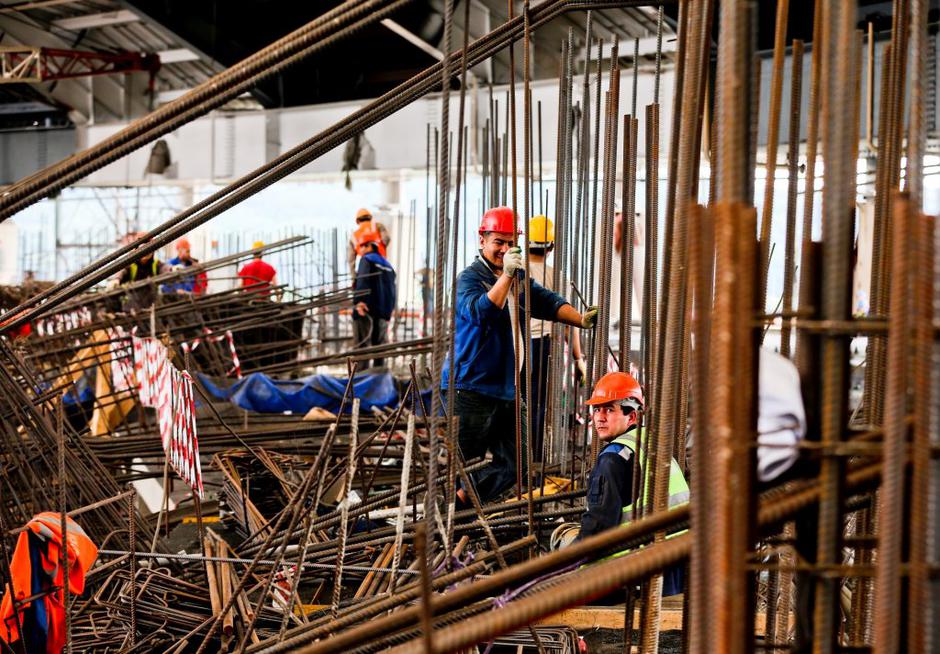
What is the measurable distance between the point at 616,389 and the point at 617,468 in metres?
0.39

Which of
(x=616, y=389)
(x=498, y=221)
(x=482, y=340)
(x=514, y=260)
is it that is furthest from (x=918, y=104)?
(x=482, y=340)

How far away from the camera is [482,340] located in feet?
18.9

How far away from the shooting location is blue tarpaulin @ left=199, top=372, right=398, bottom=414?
8445 mm

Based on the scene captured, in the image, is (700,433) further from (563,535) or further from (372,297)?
(372,297)

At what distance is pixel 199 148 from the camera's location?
742 inches

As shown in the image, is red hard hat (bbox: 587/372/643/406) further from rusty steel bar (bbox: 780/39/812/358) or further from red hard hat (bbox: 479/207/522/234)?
red hard hat (bbox: 479/207/522/234)

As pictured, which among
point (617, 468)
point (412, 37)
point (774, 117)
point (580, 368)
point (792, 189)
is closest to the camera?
point (774, 117)

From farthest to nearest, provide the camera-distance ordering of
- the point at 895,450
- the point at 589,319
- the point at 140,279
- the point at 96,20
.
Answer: the point at 96,20, the point at 140,279, the point at 589,319, the point at 895,450

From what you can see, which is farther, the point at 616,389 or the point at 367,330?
the point at 367,330

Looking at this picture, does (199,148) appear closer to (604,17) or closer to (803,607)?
(604,17)

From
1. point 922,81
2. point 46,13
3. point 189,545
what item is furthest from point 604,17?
point 922,81

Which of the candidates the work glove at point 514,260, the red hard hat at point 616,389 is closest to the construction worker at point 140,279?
the work glove at point 514,260

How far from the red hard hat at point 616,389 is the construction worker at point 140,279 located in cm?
607

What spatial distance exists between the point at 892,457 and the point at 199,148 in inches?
728
